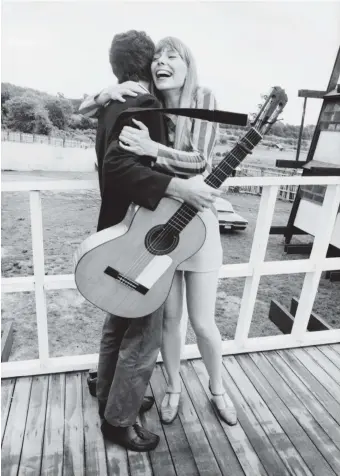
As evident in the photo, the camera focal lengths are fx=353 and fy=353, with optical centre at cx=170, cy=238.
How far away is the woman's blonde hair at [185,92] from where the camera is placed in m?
1.14

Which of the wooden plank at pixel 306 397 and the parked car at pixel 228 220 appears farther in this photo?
the parked car at pixel 228 220

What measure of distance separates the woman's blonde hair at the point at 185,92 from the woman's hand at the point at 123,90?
176 millimetres

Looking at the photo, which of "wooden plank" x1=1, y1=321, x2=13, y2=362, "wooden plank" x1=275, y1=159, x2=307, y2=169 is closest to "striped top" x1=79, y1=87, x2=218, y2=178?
"wooden plank" x1=1, y1=321, x2=13, y2=362

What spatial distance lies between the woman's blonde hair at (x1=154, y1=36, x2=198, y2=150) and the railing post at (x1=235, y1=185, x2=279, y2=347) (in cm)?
65

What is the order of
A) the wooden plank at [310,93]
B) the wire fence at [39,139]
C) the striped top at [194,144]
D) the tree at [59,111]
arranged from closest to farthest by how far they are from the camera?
the striped top at [194,144] → the wooden plank at [310,93] → the tree at [59,111] → the wire fence at [39,139]

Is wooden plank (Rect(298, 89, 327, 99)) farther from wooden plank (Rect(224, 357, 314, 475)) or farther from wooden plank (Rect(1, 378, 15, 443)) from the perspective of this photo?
wooden plank (Rect(1, 378, 15, 443))

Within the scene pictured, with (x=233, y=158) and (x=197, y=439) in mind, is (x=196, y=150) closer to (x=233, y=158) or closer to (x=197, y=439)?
(x=233, y=158)

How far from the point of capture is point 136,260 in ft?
3.90

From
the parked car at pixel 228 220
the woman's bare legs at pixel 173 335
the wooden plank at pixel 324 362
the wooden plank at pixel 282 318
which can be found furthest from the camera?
the parked car at pixel 228 220

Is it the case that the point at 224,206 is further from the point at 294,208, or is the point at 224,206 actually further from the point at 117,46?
the point at 117,46

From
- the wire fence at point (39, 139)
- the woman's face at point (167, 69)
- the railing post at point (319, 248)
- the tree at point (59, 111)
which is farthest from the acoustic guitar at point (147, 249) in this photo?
the wire fence at point (39, 139)

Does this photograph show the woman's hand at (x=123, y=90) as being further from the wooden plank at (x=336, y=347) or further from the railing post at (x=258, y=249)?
the wooden plank at (x=336, y=347)

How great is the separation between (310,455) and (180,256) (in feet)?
3.12

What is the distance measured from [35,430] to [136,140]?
122cm
